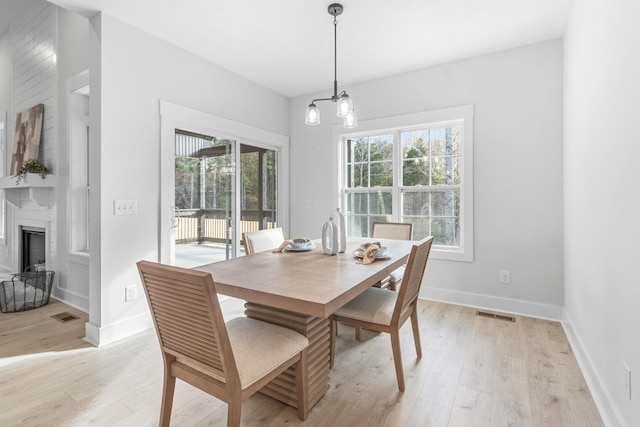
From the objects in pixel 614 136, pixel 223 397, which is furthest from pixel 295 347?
pixel 614 136

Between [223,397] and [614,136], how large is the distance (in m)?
2.19

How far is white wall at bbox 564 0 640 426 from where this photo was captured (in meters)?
1.35

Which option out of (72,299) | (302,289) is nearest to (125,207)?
(72,299)

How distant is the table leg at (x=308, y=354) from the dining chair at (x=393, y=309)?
0.22 meters

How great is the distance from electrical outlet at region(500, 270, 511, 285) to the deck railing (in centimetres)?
296

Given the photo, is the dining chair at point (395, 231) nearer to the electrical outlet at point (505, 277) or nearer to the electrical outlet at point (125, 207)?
the electrical outlet at point (505, 277)

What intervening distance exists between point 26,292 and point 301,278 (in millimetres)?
3387

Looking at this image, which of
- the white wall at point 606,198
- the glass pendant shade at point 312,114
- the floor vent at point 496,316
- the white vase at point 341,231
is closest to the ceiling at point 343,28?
the white wall at point 606,198

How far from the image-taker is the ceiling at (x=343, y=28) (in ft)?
8.07

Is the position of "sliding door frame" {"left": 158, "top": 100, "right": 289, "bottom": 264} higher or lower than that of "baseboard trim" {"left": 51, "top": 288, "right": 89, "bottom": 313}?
higher

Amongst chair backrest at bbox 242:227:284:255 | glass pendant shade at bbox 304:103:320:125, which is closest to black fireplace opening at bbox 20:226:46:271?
chair backrest at bbox 242:227:284:255

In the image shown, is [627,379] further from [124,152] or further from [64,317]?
[64,317]

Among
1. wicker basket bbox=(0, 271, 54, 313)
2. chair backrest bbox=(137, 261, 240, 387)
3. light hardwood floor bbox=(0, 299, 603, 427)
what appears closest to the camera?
chair backrest bbox=(137, 261, 240, 387)

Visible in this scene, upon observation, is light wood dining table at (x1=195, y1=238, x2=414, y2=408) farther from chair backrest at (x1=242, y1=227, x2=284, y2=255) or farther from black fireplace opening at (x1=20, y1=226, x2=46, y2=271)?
black fireplace opening at (x1=20, y1=226, x2=46, y2=271)
